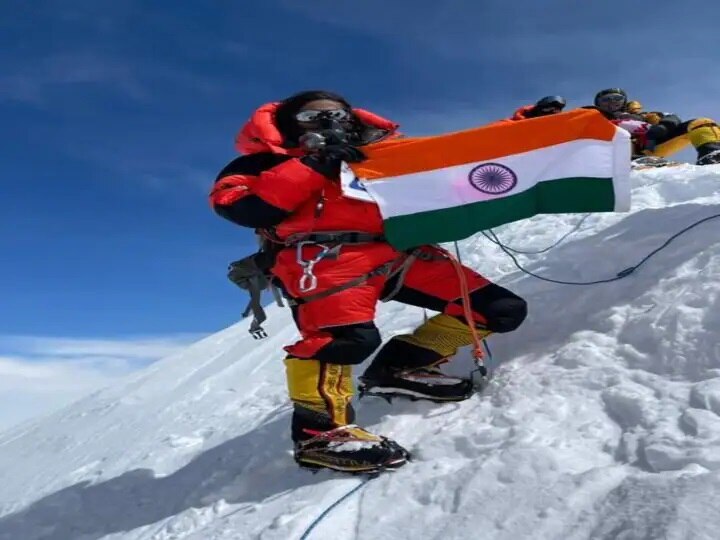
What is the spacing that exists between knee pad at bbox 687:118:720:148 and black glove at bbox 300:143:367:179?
6477 mm

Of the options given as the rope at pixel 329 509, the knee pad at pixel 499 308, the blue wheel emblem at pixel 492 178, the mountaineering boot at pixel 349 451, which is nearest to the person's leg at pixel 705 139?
the blue wheel emblem at pixel 492 178

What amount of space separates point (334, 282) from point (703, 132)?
6.84m

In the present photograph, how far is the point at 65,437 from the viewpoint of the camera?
5.52 meters

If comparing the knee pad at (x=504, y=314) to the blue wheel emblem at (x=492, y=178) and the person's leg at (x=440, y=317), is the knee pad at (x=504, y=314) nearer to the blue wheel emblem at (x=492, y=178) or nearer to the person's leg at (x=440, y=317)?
the person's leg at (x=440, y=317)

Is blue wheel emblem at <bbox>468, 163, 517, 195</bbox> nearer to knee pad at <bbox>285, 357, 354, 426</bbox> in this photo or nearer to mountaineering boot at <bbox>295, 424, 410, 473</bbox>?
knee pad at <bbox>285, 357, 354, 426</bbox>

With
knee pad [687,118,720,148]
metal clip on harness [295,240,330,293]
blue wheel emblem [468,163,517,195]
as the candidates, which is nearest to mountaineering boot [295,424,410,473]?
metal clip on harness [295,240,330,293]

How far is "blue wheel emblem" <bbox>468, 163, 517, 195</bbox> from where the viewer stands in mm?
3598

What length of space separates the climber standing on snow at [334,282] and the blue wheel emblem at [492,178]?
1.35 feet

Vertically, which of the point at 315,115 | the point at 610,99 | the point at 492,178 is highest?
the point at 610,99

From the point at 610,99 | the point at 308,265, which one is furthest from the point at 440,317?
the point at 610,99

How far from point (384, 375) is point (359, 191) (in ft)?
3.18

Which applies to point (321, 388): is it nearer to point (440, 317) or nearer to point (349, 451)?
point (349, 451)

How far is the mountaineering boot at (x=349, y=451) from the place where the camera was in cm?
294

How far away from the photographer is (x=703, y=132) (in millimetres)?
8398
